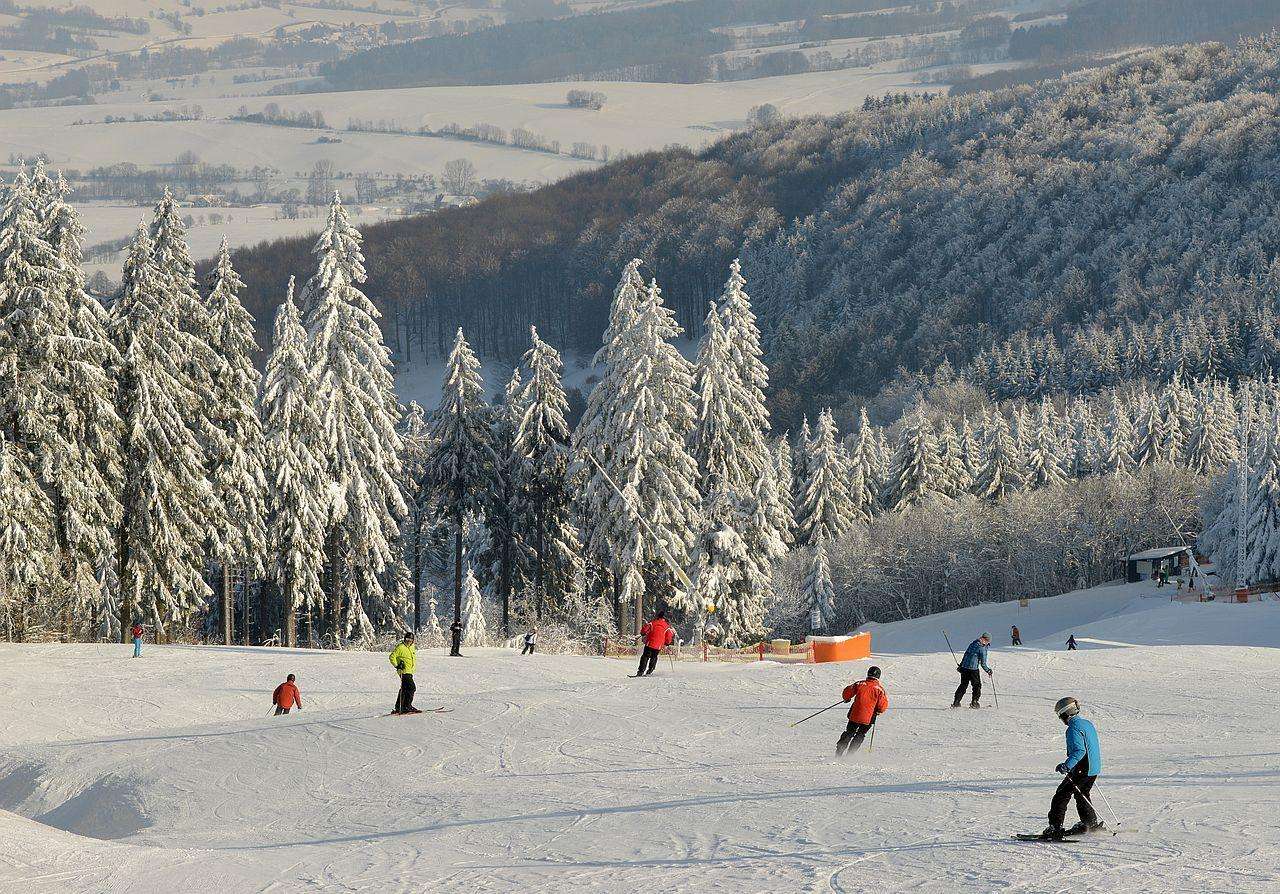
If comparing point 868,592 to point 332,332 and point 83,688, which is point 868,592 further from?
→ point 83,688

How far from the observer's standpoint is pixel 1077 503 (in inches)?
3836

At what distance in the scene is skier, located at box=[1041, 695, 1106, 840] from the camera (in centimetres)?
1627

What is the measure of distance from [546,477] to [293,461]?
→ 10018 mm

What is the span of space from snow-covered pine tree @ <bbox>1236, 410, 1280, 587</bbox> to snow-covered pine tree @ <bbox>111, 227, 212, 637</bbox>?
51599 millimetres

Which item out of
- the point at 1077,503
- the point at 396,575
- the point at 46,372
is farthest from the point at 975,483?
the point at 46,372

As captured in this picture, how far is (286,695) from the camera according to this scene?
29516 millimetres

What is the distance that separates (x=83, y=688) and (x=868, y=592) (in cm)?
6737

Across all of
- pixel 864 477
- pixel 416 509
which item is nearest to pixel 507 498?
pixel 416 509

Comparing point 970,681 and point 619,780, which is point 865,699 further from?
point 970,681

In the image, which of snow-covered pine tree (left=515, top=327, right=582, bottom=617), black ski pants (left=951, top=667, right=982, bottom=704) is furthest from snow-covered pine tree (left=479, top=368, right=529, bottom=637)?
black ski pants (left=951, top=667, right=982, bottom=704)

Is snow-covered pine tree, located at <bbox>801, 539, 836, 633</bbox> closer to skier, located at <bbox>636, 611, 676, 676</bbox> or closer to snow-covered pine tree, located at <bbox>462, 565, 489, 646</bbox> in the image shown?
snow-covered pine tree, located at <bbox>462, 565, 489, 646</bbox>

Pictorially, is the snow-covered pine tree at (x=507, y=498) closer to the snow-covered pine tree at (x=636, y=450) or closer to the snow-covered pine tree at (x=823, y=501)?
the snow-covered pine tree at (x=636, y=450)

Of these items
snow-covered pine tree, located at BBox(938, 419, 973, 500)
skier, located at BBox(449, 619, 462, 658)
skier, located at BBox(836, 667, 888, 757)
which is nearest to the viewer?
skier, located at BBox(836, 667, 888, 757)

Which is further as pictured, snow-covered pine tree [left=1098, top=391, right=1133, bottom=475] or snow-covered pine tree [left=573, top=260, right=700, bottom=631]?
snow-covered pine tree [left=1098, top=391, right=1133, bottom=475]
